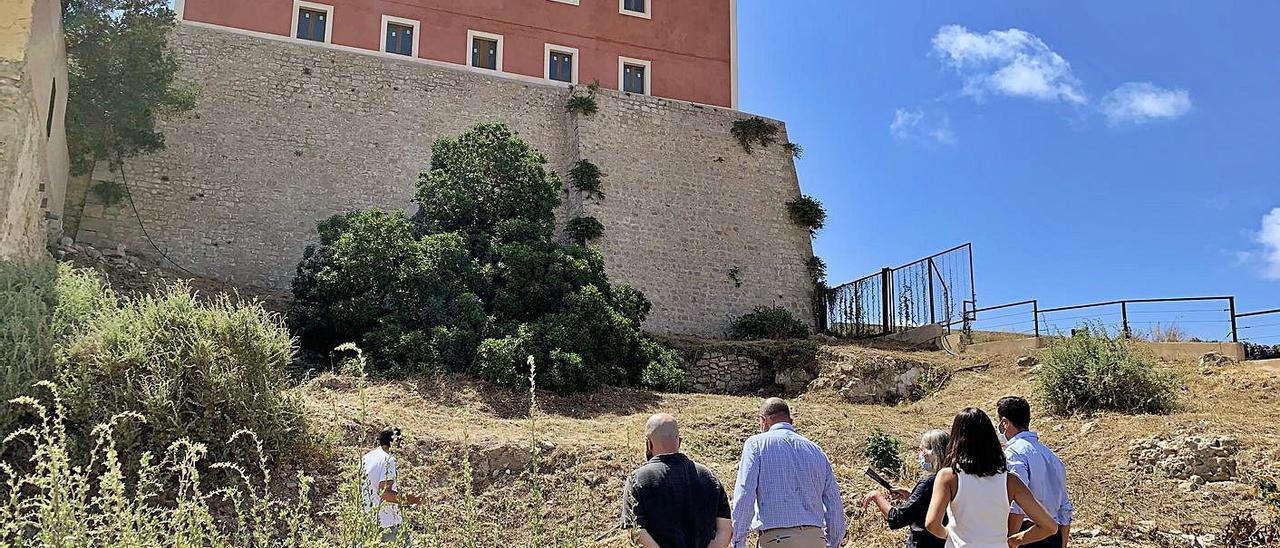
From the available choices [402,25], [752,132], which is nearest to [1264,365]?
[752,132]

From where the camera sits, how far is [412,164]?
22.1 m

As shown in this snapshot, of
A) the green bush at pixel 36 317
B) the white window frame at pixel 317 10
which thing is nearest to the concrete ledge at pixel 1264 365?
the green bush at pixel 36 317

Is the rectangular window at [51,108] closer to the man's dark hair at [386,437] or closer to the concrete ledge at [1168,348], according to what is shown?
the man's dark hair at [386,437]

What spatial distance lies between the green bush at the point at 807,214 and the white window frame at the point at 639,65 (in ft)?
16.7

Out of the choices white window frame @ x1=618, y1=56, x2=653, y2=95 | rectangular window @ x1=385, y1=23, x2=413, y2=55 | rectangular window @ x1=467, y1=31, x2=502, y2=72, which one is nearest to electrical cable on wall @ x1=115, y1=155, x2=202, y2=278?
rectangular window @ x1=385, y1=23, x2=413, y2=55

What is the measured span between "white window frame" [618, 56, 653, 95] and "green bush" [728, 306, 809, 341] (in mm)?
7473

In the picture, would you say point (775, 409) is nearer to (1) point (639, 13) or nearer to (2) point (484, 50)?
(2) point (484, 50)

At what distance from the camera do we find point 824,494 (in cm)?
505

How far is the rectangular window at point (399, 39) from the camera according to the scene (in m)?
23.5

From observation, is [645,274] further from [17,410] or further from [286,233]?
[17,410]

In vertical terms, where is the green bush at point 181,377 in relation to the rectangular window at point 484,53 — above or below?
below

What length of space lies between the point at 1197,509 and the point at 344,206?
17.5 m

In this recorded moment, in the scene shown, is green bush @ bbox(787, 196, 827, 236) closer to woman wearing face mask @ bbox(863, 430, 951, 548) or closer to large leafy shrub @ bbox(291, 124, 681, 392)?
large leafy shrub @ bbox(291, 124, 681, 392)

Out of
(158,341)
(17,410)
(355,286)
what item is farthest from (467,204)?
(17,410)
